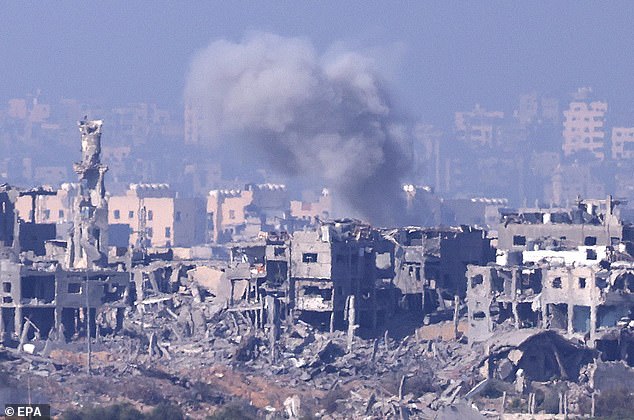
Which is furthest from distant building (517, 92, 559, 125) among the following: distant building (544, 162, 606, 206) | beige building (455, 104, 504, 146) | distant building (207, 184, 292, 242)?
distant building (207, 184, 292, 242)

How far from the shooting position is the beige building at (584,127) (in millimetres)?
150375

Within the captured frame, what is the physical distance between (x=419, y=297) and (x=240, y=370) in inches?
360

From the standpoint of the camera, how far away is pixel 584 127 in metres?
152

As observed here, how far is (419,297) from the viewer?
5716 centimetres

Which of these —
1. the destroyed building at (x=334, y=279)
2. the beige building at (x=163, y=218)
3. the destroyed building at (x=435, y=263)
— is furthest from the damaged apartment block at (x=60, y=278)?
the beige building at (x=163, y=218)

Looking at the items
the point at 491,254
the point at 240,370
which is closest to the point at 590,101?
the point at 491,254

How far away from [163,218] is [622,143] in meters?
61.1

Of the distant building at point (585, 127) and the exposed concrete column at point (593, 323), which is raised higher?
the distant building at point (585, 127)

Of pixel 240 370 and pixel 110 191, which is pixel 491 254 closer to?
pixel 240 370

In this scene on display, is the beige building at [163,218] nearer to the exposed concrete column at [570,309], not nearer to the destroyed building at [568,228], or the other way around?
the destroyed building at [568,228]

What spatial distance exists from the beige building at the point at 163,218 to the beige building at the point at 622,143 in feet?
181

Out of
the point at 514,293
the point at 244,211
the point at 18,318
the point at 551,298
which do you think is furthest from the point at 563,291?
the point at 244,211

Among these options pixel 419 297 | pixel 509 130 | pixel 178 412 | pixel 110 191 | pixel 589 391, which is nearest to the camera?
pixel 178 412

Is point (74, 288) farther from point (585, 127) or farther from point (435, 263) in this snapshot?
point (585, 127)
